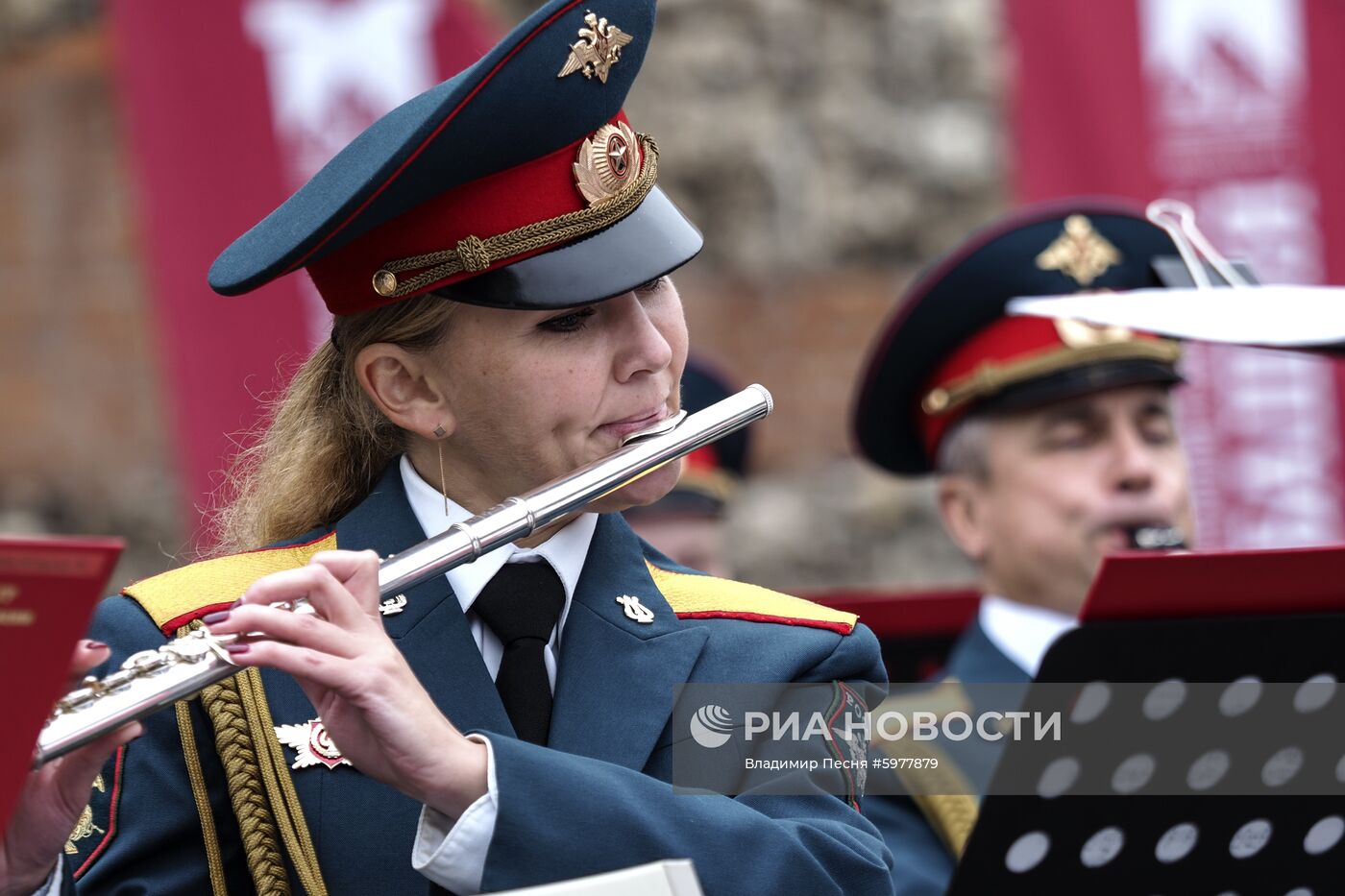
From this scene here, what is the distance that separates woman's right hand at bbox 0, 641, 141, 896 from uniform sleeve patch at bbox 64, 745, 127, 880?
0.12 metres

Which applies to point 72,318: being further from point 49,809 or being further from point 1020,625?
point 49,809

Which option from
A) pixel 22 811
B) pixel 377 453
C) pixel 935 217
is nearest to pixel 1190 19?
pixel 935 217

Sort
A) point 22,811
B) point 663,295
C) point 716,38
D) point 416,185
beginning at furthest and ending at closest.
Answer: point 716,38 < point 663,295 < point 416,185 < point 22,811

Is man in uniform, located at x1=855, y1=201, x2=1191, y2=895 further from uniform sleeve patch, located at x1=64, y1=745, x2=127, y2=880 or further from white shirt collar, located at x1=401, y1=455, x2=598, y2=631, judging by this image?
uniform sleeve patch, located at x1=64, y1=745, x2=127, y2=880

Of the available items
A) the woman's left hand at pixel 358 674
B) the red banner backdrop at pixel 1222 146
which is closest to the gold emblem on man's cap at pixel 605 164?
the woman's left hand at pixel 358 674

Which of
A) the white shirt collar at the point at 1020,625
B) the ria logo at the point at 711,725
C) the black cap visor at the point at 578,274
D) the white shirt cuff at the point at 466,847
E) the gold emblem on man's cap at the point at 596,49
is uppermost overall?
the gold emblem on man's cap at the point at 596,49

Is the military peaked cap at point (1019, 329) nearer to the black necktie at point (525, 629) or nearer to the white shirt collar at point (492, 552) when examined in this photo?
the white shirt collar at point (492, 552)

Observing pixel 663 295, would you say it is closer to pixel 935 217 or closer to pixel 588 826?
pixel 588 826

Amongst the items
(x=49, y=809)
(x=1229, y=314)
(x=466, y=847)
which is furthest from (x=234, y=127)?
(x=466, y=847)

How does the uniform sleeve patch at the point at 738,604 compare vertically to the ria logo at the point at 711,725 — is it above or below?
above

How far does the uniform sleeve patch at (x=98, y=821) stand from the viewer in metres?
2.36

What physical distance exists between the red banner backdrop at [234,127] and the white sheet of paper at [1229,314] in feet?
8.84

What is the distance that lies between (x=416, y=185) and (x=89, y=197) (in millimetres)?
3549

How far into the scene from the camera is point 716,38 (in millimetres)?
6027
